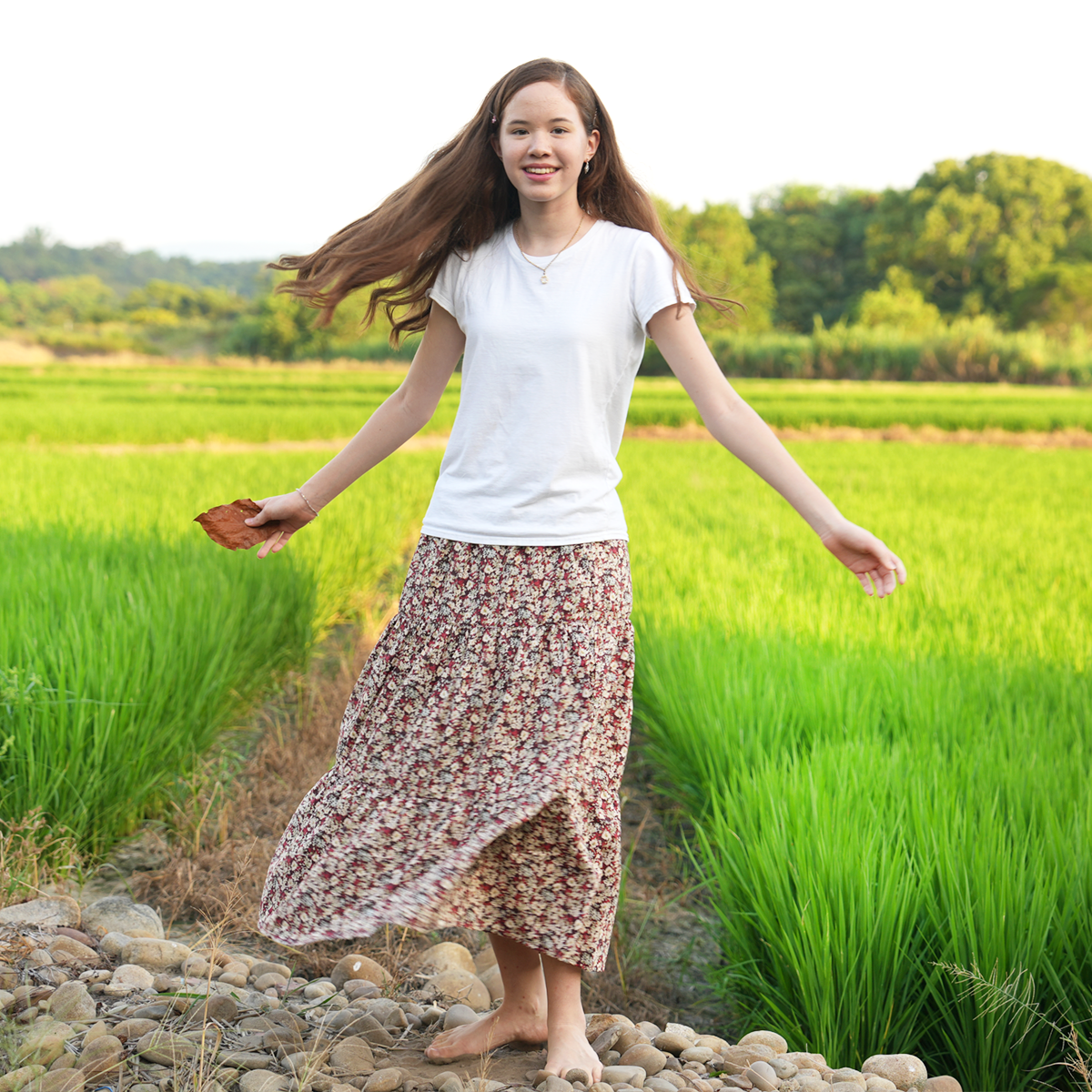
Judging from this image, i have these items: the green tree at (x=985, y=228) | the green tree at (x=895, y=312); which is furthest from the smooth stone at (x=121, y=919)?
the green tree at (x=985, y=228)

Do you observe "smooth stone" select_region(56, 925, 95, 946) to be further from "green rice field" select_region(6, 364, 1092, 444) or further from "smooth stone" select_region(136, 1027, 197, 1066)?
"green rice field" select_region(6, 364, 1092, 444)

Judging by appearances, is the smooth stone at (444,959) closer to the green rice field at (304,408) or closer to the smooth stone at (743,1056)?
the smooth stone at (743,1056)

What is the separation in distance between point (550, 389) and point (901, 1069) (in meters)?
1.23

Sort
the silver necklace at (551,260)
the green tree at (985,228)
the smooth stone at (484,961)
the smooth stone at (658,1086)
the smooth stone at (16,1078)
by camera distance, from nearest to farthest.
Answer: the smooth stone at (16,1078) < the smooth stone at (658,1086) < the silver necklace at (551,260) < the smooth stone at (484,961) < the green tree at (985,228)

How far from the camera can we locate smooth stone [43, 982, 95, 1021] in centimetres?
158

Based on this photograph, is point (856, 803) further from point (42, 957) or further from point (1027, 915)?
point (42, 957)

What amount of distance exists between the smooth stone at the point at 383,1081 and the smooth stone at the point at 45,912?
82 cm

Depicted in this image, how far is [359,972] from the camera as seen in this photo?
6.53ft

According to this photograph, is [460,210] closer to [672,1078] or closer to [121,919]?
[672,1078]

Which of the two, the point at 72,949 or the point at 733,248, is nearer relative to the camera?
the point at 72,949

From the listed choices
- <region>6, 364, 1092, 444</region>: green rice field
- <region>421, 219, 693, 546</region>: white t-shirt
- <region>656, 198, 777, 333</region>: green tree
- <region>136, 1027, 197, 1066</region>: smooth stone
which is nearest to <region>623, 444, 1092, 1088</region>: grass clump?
<region>421, 219, 693, 546</region>: white t-shirt

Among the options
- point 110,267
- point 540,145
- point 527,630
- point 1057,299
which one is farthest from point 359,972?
point 110,267

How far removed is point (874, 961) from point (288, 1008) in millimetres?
1050

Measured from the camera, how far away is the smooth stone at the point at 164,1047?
1.46 metres
